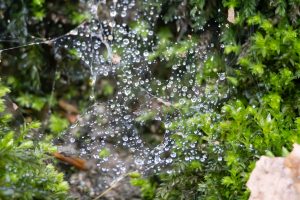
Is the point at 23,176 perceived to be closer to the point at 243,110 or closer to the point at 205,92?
the point at 243,110

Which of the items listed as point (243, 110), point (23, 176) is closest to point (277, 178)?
point (243, 110)

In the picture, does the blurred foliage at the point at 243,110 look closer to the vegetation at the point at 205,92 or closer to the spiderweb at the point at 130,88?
the vegetation at the point at 205,92

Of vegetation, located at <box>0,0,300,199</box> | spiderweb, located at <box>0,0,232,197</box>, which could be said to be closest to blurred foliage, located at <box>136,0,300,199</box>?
vegetation, located at <box>0,0,300,199</box>

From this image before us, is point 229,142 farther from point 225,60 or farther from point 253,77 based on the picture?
point 225,60

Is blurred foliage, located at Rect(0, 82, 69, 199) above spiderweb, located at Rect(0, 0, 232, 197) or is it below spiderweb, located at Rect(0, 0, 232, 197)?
below

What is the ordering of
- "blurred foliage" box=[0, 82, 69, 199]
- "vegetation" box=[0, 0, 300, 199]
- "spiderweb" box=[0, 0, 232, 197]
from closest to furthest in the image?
"blurred foliage" box=[0, 82, 69, 199]
"vegetation" box=[0, 0, 300, 199]
"spiderweb" box=[0, 0, 232, 197]

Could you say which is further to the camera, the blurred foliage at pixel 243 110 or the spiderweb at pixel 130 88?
the spiderweb at pixel 130 88

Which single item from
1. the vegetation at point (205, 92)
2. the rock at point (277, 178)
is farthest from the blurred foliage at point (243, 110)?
the rock at point (277, 178)

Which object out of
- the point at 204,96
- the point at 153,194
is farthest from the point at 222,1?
the point at 153,194

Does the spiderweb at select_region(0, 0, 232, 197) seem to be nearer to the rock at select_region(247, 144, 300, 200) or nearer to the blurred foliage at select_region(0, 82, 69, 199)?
the blurred foliage at select_region(0, 82, 69, 199)
